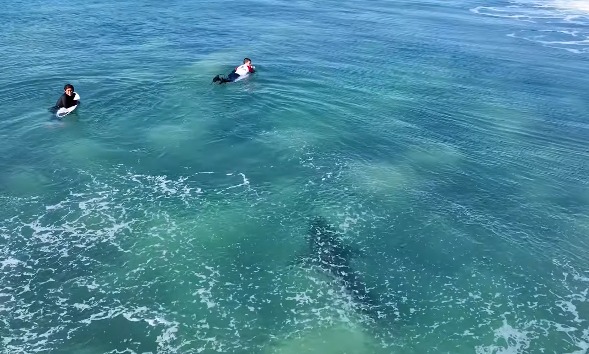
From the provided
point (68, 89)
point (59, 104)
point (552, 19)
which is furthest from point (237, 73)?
point (552, 19)

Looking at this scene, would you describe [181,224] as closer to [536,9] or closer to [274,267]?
[274,267]

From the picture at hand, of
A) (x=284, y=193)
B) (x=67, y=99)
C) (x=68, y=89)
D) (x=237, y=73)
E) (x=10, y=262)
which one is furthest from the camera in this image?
(x=237, y=73)

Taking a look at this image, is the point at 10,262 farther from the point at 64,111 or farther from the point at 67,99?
the point at 67,99

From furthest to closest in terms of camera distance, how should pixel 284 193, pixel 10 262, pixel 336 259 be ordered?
pixel 284 193 → pixel 336 259 → pixel 10 262

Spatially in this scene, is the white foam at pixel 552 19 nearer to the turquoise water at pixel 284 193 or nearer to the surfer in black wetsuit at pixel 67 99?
the turquoise water at pixel 284 193

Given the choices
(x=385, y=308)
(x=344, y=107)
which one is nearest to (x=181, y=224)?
(x=385, y=308)

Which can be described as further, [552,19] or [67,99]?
[552,19]

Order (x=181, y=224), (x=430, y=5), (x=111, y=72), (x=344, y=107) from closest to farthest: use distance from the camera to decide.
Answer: (x=181, y=224), (x=344, y=107), (x=111, y=72), (x=430, y=5)
